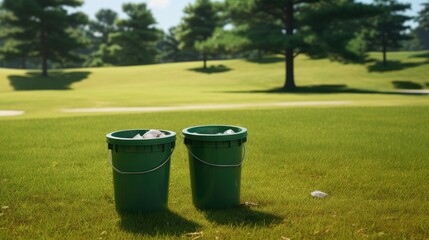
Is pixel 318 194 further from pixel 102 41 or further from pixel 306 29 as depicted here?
pixel 102 41

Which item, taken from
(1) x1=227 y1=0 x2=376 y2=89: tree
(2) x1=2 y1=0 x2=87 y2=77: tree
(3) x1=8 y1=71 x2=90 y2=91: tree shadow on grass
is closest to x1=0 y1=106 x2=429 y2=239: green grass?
(1) x1=227 y1=0 x2=376 y2=89: tree

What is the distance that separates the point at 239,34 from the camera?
3356 centimetres

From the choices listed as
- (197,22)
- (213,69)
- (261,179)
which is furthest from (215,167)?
(197,22)

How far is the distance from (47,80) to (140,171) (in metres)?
43.0

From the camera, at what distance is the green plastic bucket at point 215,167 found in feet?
16.4

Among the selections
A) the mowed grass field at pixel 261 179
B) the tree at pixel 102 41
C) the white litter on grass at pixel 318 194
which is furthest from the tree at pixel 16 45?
the white litter on grass at pixel 318 194

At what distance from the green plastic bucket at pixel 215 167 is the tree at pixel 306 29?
87.2 feet

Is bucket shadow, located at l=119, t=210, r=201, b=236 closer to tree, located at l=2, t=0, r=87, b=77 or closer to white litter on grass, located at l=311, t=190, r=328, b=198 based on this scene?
white litter on grass, located at l=311, t=190, r=328, b=198

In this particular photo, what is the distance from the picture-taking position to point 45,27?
155ft

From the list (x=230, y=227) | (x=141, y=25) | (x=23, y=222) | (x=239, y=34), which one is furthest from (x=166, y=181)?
(x=141, y=25)

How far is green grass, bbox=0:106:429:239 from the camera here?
4.57 metres

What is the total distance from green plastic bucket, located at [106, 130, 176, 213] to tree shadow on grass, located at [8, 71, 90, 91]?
123 ft

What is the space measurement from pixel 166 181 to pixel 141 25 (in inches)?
2322

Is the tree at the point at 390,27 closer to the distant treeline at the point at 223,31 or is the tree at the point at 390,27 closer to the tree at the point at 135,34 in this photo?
the distant treeline at the point at 223,31
